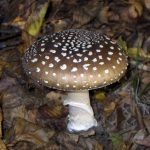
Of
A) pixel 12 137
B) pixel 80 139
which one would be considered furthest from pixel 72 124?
pixel 12 137

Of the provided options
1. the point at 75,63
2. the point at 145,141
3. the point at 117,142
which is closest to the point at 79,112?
the point at 117,142

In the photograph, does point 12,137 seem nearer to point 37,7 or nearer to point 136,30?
point 37,7

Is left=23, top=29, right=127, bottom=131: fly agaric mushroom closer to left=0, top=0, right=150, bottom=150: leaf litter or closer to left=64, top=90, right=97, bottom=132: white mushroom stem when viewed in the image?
left=64, top=90, right=97, bottom=132: white mushroom stem

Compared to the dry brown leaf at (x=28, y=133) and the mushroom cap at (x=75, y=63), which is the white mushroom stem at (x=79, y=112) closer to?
the dry brown leaf at (x=28, y=133)

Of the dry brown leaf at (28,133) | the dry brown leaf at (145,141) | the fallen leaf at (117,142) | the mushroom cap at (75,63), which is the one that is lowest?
the dry brown leaf at (28,133)

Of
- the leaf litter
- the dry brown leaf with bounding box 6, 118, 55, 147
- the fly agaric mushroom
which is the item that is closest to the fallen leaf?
the leaf litter

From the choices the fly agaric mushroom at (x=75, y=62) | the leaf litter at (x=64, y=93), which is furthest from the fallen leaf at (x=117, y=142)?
the fly agaric mushroom at (x=75, y=62)

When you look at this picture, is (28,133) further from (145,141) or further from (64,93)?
(145,141)
